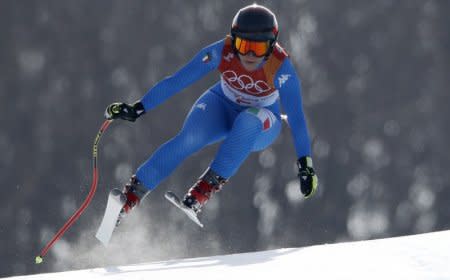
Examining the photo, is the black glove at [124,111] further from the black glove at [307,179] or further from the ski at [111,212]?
the black glove at [307,179]

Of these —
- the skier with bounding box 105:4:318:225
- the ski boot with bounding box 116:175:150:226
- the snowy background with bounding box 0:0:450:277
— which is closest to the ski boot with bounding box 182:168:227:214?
the skier with bounding box 105:4:318:225

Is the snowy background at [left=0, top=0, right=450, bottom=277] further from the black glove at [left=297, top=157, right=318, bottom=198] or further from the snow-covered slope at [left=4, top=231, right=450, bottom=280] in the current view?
Result: the snow-covered slope at [left=4, top=231, right=450, bottom=280]

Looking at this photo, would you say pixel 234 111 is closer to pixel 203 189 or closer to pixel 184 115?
pixel 203 189

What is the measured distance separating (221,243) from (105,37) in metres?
4.94

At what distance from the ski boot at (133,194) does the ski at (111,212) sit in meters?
0.05

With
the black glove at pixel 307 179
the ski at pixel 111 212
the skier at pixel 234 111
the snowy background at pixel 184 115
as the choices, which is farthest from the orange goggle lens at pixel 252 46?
the snowy background at pixel 184 115

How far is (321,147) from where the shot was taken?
2031 centimetres

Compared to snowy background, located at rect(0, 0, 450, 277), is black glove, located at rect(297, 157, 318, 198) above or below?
above

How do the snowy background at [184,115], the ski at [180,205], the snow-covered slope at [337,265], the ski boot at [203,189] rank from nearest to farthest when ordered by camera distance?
the snow-covered slope at [337,265], the ski at [180,205], the ski boot at [203,189], the snowy background at [184,115]

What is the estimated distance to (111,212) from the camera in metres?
6.28

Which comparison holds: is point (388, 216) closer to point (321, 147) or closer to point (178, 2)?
point (321, 147)

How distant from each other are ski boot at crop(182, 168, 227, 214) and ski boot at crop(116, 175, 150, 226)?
0.30 m

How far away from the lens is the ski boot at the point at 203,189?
20.3 ft

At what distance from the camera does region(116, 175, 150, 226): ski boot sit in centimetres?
627
